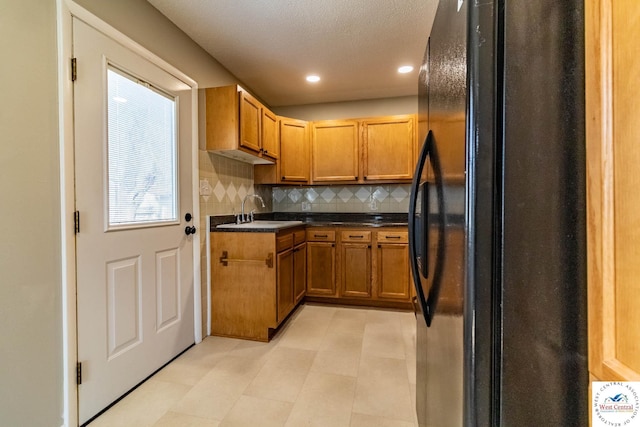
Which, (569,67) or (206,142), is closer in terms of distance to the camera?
(569,67)

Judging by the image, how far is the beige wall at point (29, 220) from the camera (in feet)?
3.68

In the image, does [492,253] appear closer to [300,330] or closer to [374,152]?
[300,330]

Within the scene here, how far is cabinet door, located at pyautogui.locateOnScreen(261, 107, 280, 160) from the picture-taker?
283cm

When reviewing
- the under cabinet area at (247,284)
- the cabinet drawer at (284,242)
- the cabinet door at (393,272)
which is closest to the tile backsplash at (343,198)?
the cabinet door at (393,272)

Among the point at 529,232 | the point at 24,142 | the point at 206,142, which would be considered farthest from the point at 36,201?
the point at 529,232

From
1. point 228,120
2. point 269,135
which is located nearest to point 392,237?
point 269,135

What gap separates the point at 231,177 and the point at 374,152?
5.41 ft

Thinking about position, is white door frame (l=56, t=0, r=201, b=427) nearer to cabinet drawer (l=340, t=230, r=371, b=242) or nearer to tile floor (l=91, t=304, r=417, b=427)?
tile floor (l=91, t=304, r=417, b=427)

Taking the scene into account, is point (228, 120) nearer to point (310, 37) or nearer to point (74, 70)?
point (310, 37)

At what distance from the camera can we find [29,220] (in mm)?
1199

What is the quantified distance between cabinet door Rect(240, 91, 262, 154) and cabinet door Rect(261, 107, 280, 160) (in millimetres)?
108

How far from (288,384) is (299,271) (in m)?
1.29

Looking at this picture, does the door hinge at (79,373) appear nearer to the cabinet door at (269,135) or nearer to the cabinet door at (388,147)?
the cabinet door at (269,135)

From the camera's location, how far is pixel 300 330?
2.50 metres
